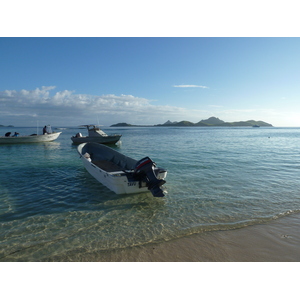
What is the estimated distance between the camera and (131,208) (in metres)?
8.05

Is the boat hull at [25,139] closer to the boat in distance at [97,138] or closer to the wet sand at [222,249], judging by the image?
the boat in distance at [97,138]

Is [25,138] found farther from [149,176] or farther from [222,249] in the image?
[222,249]

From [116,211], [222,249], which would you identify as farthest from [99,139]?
[222,249]

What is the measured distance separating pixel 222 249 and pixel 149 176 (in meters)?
4.08

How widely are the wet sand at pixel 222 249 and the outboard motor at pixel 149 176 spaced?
107 inches

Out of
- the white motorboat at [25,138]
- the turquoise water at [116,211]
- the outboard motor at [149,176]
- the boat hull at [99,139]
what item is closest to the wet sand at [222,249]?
the turquoise water at [116,211]

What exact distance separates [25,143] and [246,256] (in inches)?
1553

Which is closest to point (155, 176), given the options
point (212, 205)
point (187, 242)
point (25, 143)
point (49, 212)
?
point (212, 205)

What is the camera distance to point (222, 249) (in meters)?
5.21

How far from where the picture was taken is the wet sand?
4.89 meters

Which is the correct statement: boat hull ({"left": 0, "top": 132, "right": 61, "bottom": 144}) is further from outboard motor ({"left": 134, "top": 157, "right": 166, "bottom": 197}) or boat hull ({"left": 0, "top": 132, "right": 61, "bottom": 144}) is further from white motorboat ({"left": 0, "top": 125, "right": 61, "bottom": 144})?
outboard motor ({"left": 134, "top": 157, "right": 166, "bottom": 197})

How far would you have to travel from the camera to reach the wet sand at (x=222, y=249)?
16.1 ft

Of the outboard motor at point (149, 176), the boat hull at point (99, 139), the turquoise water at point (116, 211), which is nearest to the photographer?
the turquoise water at point (116, 211)

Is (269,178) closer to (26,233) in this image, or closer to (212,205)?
(212,205)
